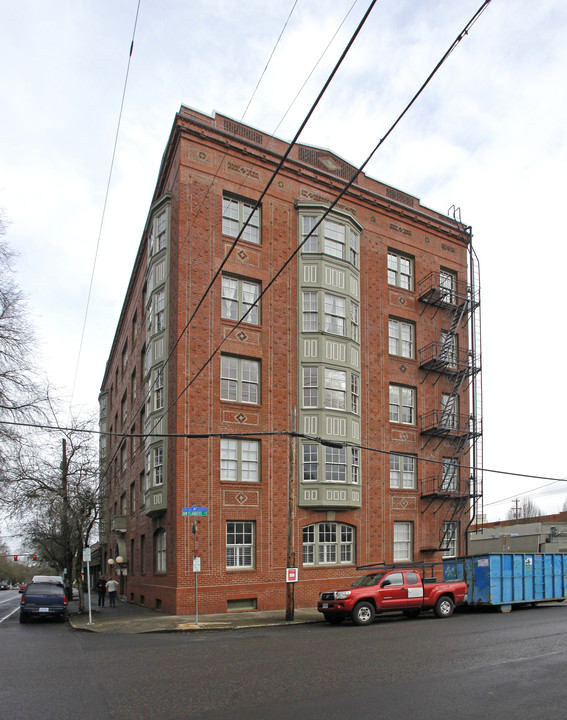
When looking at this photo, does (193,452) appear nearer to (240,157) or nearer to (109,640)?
(109,640)

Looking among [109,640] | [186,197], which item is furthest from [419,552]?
[186,197]

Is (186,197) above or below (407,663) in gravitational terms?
above

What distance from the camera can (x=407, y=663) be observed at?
11.3 metres

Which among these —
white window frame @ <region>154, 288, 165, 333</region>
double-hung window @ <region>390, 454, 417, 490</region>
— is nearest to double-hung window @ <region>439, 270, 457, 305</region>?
double-hung window @ <region>390, 454, 417, 490</region>

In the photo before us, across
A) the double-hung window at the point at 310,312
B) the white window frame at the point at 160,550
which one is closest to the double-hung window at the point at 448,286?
the double-hung window at the point at 310,312

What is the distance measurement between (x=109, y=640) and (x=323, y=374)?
43.4ft

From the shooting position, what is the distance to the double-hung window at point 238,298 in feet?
83.7

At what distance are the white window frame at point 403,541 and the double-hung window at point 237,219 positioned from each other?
45.9 ft

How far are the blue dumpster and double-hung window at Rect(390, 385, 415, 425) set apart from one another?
795 cm

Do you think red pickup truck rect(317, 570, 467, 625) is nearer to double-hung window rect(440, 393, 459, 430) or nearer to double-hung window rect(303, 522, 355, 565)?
double-hung window rect(303, 522, 355, 565)

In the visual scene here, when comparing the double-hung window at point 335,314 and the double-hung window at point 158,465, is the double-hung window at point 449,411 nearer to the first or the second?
the double-hung window at point 335,314

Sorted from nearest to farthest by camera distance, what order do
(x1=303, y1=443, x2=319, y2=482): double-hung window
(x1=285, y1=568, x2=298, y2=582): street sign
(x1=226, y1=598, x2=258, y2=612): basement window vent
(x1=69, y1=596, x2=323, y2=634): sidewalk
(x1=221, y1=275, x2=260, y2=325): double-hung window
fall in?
(x1=69, y1=596, x2=323, y2=634): sidewalk, (x1=285, y1=568, x2=298, y2=582): street sign, (x1=226, y1=598, x2=258, y2=612): basement window vent, (x1=221, y1=275, x2=260, y2=325): double-hung window, (x1=303, y1=443, x2=319, y2=482): double-hung window

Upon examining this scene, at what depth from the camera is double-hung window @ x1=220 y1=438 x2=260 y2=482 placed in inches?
957

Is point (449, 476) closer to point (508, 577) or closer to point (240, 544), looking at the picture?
point (508, 577)
